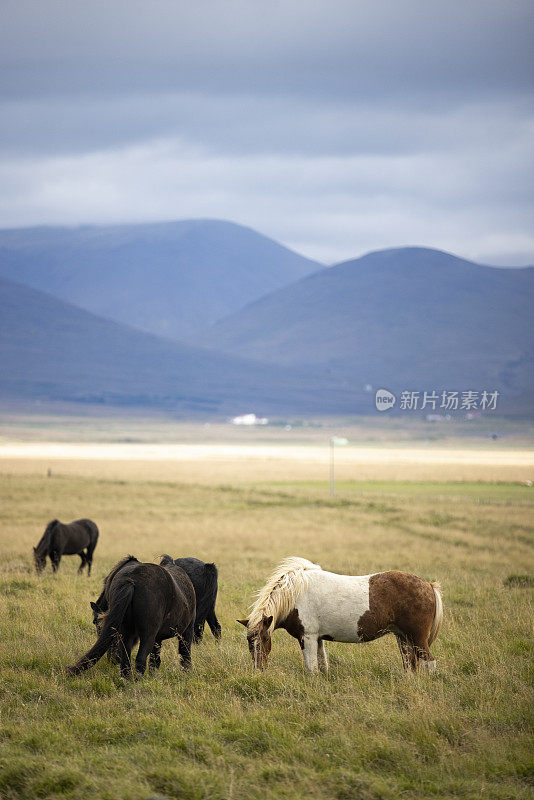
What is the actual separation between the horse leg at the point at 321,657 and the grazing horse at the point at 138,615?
170 centimetres

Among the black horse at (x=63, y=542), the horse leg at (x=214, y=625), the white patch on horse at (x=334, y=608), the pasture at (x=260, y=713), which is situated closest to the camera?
the pasture at (x=260, y=713)

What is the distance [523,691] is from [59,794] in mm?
5030

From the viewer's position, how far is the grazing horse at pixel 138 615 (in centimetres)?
888

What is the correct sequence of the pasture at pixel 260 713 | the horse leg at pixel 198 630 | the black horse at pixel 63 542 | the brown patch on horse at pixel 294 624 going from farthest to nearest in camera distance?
the black horse at pixel 63 542 → the horse leg at pixel 198 630 → the brown patch on horse at pixel 294 624 → the pasture at pixel 260 713

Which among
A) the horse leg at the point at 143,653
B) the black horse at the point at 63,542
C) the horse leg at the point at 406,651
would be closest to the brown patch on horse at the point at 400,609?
the horse leg at the point at 406,651

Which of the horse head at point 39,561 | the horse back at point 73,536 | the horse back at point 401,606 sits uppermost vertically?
the horse back at point 401,606

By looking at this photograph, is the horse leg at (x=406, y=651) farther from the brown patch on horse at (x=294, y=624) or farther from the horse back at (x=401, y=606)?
the brown patch on horse at (x=294, y=624)

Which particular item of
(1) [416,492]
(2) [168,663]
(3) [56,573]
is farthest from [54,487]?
(2) [168,663]

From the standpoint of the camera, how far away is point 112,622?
880 centimetres

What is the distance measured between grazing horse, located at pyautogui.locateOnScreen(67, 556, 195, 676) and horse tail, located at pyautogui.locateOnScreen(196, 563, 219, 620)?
1484 millimetres

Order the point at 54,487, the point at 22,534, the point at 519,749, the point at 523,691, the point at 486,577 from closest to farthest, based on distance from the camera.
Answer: the point at 519,749 < the point at 523,691 < the point at 486,577 < the point at 22,534 < the point at 54,487

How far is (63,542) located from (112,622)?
11.8 meters

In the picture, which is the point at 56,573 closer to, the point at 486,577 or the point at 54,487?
the point at 486,577

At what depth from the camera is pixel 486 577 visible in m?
20.8
